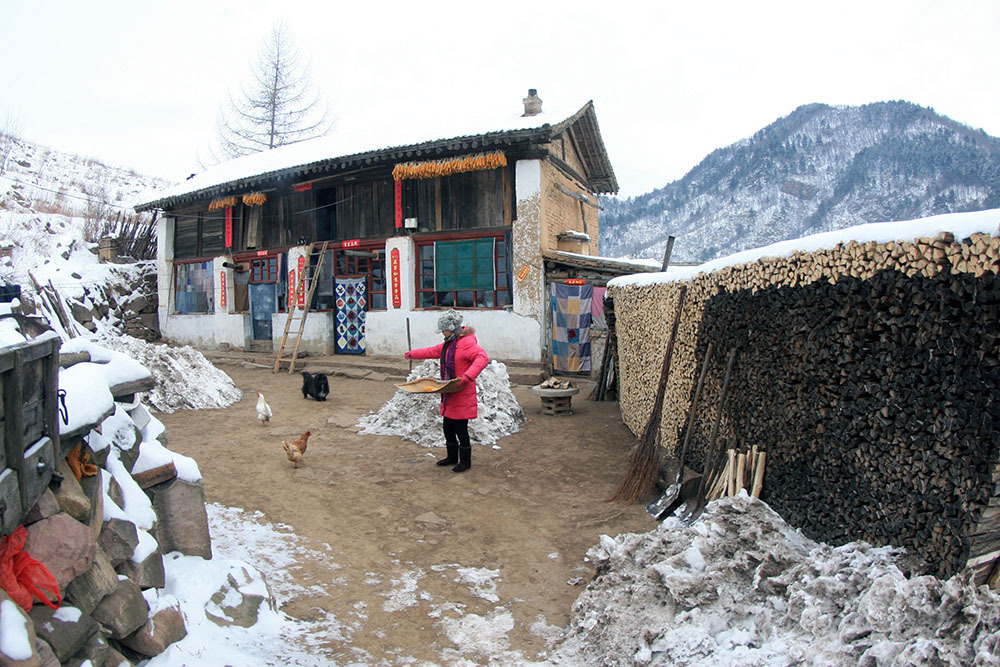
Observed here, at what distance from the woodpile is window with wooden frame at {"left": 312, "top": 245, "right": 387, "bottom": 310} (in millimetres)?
11914

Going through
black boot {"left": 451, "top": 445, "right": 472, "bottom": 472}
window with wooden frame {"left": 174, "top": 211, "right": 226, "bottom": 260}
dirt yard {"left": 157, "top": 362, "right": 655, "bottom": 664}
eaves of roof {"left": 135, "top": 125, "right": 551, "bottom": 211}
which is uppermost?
eaves of roof {"left": 135, "top": 125, "right": 551, "bottom": 211}

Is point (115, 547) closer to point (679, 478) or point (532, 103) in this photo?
point (679, 478)

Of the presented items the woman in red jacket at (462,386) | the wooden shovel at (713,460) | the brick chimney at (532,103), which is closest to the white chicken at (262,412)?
the woman in red jacket at (462,386)

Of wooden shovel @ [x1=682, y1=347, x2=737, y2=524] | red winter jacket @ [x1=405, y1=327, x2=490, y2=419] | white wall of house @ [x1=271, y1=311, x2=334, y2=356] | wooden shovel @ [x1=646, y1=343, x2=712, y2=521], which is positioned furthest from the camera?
white wall of house @ [x1=271, y1=311, x2=334, y2=356]

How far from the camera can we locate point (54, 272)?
19.0 metres

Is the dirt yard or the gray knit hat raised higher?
the gray knit hat

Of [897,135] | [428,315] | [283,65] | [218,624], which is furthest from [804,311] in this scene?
[897,135]

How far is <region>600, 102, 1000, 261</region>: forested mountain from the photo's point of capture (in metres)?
63.9

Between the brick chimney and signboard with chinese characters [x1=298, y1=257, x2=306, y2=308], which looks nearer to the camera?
the brick chimney

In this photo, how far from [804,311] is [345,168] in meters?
13.7

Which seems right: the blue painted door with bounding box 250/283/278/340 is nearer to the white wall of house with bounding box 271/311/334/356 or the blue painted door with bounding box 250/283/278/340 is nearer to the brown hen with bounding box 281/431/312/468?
the white wall of house with bounding box 271/311/334/356

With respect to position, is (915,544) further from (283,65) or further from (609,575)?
(283,65)

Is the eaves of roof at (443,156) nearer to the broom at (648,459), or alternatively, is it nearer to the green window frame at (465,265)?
the green window frame at (465,265)

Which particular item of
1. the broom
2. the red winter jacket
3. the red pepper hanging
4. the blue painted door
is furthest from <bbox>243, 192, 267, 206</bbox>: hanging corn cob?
the red pepper hanging
